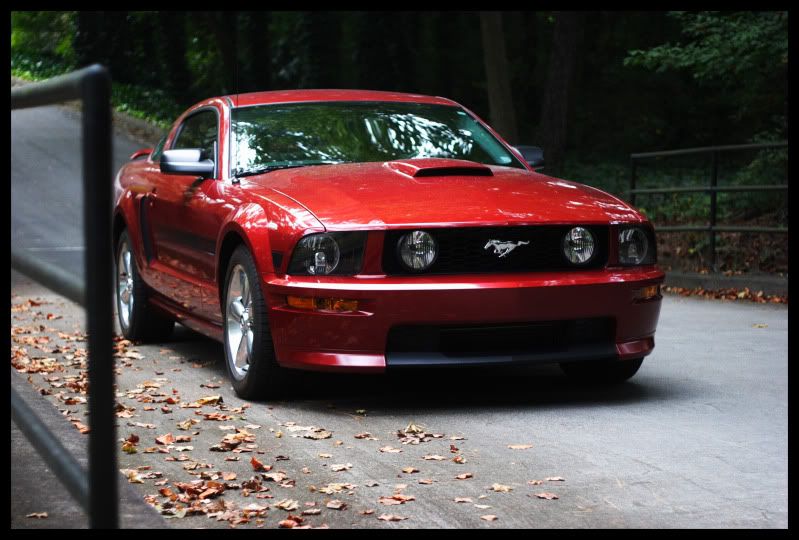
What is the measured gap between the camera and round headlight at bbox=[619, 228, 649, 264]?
6.11 meters

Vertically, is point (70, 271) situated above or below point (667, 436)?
above

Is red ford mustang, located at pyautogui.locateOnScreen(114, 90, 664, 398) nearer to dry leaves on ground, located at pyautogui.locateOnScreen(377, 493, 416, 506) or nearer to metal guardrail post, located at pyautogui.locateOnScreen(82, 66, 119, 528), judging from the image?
dry leaves on ground, located at pyautogui.locateOnScreen(377, 493, 416, 506)

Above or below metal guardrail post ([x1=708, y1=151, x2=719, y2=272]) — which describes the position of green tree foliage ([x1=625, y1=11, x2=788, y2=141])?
above

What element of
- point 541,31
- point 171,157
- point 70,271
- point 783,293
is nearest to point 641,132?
point 541,31

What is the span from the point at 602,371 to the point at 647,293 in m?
0.62

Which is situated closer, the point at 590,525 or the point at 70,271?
the point at 70,271

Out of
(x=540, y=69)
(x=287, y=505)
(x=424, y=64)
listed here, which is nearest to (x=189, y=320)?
(x=287, y=505)

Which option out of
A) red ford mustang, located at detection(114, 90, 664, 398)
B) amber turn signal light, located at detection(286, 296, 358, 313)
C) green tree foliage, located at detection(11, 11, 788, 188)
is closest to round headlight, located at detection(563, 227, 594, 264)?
red ford mustang, located at detection(114, 90, 664, 398)

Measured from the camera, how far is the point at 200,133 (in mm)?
7816

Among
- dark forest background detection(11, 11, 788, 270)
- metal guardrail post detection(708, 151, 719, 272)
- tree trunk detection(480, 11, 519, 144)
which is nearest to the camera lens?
metal guardrail post detection(708, 151, 719, 272)

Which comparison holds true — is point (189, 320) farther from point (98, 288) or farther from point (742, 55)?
point (742, 55)

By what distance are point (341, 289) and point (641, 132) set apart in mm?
23790
